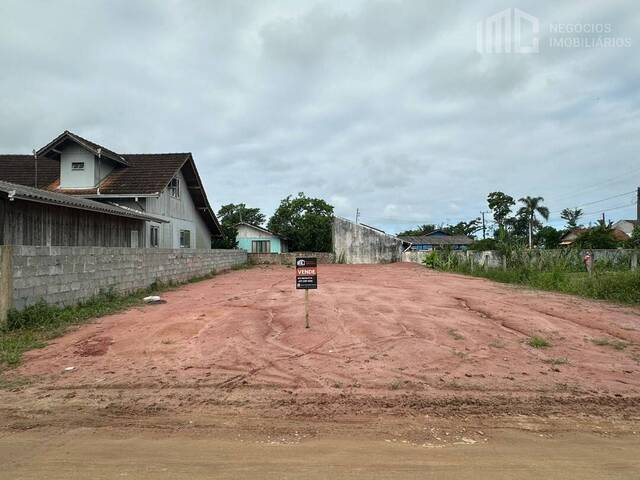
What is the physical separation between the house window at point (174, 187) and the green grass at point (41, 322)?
39.6ft

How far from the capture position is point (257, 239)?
148 ft

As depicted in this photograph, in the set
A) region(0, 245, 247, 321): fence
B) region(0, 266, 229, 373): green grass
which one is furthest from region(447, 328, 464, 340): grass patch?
region(0, 245, 247, 321): fence

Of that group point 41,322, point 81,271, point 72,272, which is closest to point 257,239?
point 81,271

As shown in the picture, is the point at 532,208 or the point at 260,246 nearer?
the point at 260,246

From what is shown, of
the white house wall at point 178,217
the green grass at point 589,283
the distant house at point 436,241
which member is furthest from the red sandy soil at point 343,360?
the distant house at point 436,241

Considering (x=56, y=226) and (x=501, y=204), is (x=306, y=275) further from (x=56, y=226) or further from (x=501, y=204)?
(x=501, y=204)

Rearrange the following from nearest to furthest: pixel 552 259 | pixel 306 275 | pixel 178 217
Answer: pixel 306 275 → pixel 552 259 → pixel 178 217

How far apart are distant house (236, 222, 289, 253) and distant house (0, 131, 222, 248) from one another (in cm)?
1900

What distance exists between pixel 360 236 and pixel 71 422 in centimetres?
3497

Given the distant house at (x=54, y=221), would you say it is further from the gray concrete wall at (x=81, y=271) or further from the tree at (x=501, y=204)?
the tree at (x=501, y=204)

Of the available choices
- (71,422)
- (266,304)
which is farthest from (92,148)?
(71,422)

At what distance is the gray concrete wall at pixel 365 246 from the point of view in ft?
126

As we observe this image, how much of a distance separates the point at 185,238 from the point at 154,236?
4.66 m

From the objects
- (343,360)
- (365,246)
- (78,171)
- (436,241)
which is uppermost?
(78,171)
